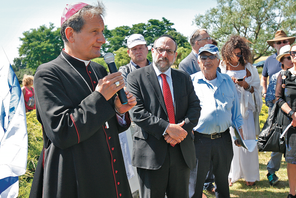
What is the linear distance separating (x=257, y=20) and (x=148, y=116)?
27892mm

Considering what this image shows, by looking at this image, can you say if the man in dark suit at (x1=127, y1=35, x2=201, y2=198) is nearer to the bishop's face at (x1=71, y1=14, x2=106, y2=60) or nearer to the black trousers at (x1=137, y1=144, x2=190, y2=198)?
the black trousers at (x1=137, y1=144, x2=190, y2=198)

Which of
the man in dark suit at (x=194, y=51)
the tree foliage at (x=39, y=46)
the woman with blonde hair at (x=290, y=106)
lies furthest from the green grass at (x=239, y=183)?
the tree foliage at (x=39, y=46)

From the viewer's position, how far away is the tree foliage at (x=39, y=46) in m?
60.9

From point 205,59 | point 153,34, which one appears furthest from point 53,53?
point 205,59

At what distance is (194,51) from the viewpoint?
15.0ft

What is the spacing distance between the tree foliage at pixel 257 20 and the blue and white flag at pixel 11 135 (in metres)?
25.7

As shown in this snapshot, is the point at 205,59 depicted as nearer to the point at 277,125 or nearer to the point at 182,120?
the point at 182,120

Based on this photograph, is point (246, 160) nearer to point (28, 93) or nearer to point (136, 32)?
point (28, 93)

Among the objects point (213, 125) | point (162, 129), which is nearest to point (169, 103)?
point (162, 129)

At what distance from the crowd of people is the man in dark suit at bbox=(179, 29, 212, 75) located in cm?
2

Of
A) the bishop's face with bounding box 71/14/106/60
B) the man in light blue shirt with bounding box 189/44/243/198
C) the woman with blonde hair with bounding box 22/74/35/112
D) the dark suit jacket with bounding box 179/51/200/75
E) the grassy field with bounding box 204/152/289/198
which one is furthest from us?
the woman with blonde hair with bounding box 22/74/35/112

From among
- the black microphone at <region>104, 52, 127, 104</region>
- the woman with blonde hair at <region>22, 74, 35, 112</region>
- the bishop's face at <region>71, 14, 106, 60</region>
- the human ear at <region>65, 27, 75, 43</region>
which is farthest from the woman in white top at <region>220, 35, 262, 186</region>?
the woman with blonde hair at <region>22, 74, 35, 112</region>

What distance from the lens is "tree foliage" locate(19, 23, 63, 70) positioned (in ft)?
200

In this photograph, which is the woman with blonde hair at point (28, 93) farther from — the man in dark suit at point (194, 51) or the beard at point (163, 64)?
the beard at point (163, 64)
